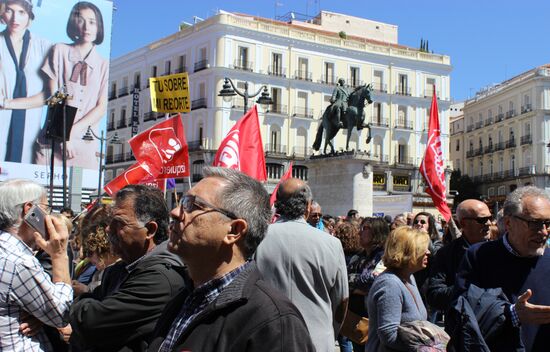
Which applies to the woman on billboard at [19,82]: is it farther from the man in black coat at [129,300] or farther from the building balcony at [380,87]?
the man in black coat at [129,300]

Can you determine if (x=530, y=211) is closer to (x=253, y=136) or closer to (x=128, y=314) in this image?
(x=128, y=314)

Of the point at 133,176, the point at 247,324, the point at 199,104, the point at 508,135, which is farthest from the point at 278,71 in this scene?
the point at 247,324

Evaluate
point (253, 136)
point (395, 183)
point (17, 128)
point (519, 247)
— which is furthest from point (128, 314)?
point (395, 183)

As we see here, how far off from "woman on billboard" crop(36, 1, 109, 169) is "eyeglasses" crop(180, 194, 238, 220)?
38.8 meters

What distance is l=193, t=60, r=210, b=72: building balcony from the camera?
4875cm

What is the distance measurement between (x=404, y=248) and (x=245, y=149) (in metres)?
5.28

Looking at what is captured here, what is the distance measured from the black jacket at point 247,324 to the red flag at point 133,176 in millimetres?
7700

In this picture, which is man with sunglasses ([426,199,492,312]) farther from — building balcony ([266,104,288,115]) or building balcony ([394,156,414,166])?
building balcony ([394,156,414,166])

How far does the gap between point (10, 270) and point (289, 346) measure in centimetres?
167

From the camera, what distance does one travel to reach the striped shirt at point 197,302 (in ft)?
7.56

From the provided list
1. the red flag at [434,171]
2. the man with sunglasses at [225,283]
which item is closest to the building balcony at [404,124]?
the red flag at [434,171]

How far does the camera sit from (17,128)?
37844 mm

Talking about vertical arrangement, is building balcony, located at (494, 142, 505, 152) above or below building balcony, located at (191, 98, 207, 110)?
below

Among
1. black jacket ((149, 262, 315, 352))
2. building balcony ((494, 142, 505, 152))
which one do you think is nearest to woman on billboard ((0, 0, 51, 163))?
black jacket ((149, 262, 315, 352))
